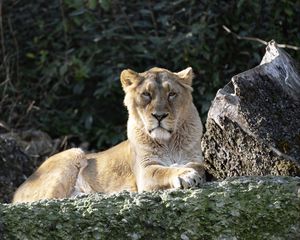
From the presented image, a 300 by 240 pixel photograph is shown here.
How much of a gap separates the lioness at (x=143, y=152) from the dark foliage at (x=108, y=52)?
2679 mm

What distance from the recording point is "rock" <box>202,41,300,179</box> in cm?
550

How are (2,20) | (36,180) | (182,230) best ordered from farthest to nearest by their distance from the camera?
(2,20)
(36,180)
(182,230)

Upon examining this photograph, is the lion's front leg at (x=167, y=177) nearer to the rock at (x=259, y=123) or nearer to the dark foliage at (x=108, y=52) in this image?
the rock at (x=259, y=123)

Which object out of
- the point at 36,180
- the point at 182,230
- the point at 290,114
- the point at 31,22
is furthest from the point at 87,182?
the point at 31,22

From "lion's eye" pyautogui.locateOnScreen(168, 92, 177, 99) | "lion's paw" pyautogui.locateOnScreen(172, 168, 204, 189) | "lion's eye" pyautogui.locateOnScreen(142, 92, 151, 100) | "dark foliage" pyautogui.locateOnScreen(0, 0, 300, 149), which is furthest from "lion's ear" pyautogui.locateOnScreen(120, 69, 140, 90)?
"dark foliage" pyautogui.locateOnScreen(0, 0, 300, 149)

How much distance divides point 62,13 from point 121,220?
23.5 ft

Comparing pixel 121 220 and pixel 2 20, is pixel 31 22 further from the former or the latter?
pixel 121 220

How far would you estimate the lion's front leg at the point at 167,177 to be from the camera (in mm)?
5785

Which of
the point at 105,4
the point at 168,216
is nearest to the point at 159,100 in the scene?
the point at 168,216

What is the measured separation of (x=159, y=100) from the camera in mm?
7492

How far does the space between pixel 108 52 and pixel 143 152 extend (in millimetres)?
4132

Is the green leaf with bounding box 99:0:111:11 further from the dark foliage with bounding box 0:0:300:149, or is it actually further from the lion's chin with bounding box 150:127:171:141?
the lion's chin with bounding box 150:127:171:141

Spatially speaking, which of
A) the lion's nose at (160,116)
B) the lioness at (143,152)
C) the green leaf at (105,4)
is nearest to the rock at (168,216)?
the lioness at (143,152)

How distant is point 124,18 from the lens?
1166cm
